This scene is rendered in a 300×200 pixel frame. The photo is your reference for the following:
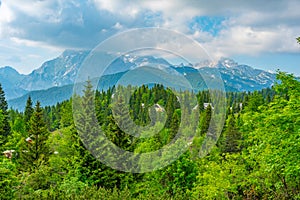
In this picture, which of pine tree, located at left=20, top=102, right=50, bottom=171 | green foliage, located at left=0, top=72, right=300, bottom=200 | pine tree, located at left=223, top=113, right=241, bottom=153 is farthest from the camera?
pine tree, located at left=223, top=113, right=241, bottom=153

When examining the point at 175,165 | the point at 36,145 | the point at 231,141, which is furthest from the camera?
the point at 231,141

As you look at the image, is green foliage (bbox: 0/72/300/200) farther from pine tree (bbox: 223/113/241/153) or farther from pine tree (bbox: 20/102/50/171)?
pine tree (bbox: 223/113/241/153)

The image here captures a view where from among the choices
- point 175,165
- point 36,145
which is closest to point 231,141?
point 175,165

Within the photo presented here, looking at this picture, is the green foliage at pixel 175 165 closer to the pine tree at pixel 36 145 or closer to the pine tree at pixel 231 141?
the pine tree at pixel 36 145

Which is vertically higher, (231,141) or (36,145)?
(36,145)

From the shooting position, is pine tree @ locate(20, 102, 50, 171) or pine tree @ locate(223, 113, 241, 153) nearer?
pine tree @ locate(20, 102, 50, 171)

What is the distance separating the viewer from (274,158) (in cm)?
1207

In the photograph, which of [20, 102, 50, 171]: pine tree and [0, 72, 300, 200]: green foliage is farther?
[20, 102, 50, 171]: pine tree

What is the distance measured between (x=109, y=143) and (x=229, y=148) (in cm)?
2272

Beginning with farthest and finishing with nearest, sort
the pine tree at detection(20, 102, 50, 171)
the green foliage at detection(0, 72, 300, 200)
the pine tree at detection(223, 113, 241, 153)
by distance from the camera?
the pine tree at detection(223, 113, 241, 153) → the pine tree at detection(20, 102, 50, 171) → the green foliage at detection(0, 72, 300, 200)

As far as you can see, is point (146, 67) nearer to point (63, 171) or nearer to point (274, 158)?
point (274, 158)

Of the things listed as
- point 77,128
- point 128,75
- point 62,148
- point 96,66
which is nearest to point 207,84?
point 128,75

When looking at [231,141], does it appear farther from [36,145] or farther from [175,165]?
[36,145]

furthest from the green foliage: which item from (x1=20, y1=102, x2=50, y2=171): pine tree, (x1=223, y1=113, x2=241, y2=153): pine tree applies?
(x1=223, y1=113, x2=241, y2=153): pine tree
